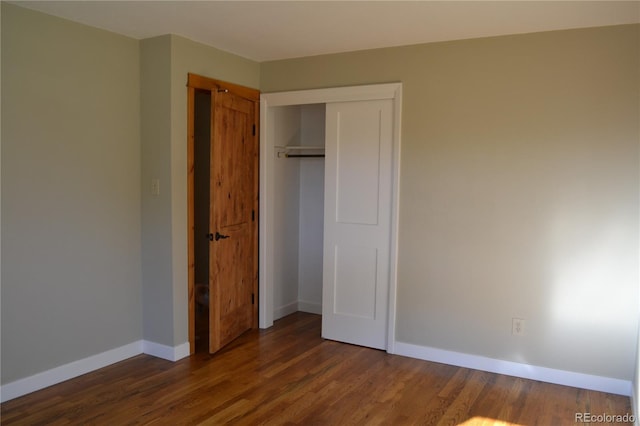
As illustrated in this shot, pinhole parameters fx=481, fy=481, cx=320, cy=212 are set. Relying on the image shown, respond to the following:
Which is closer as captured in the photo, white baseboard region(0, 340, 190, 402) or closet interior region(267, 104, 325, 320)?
white baseboard region(0, 340, 190, 402)

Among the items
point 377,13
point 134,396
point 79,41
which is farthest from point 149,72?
point 134,396

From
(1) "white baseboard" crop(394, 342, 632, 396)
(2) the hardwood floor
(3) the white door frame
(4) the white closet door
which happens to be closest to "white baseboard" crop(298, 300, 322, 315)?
(3) the white door frame

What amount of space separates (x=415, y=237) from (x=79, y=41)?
9.13 feet

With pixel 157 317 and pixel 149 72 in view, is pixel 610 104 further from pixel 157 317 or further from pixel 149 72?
pixel 157 317

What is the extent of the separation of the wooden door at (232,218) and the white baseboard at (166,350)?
0.67 ft

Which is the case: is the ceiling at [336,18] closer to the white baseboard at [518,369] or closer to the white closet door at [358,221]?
the white closet door at [358,221]

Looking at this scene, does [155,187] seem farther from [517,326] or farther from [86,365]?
[517,326]

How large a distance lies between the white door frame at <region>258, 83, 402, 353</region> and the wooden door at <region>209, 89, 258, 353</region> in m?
0.08

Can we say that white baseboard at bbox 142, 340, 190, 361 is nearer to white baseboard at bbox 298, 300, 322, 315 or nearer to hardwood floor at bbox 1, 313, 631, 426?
hardwood floor at bbox 1, 313, 631, 426

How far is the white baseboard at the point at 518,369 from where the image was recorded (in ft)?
10.5

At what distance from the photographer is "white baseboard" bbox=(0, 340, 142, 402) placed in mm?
2980

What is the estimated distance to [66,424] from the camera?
Result: 8.87 ft

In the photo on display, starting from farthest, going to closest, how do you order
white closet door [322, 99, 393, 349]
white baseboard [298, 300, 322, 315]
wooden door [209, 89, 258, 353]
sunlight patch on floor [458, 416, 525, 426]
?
white baseboard [298, 300, 322, 315]
white closet door [322, 99, 393, 349]
wooden door [209, 89, 258, 353]
sunlight patch on floor [458, 416, 525, 426]

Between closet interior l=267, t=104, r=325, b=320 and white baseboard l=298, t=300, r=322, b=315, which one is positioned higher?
closet interior l=267, t=104, r=325, b=320
